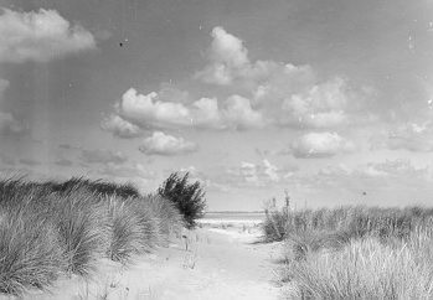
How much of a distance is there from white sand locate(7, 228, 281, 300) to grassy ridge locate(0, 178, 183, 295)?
23cm

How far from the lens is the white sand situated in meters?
5.66

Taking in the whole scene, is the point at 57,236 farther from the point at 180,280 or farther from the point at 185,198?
the point at 185,198

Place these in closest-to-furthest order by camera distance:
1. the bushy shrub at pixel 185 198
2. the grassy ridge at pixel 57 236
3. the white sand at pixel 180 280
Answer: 1. the grassy ridge at pixel 57 236
2. the white sand at pixel 180 280
3. the bushy shrub at pixel 185 198

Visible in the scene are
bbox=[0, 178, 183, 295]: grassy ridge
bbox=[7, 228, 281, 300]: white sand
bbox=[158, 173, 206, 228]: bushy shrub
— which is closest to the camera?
bbox=[0, 178, 183, 295]: grassy ridge

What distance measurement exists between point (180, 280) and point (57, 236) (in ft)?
6.87

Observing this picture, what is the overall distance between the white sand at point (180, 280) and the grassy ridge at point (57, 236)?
23cm

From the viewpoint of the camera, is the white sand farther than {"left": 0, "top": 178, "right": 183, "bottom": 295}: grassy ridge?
Yes

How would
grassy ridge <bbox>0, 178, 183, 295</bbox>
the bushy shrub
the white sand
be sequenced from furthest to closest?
1. the bushy shrub
2. the white sand
3. grassy ridge <bbox>0, 178, 183, 295</bbox>

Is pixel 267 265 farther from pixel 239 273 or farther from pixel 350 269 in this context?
pixel 350 269

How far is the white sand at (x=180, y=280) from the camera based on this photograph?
18.6 feet

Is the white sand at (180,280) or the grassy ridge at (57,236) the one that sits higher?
the grassy ridge at (57,236)

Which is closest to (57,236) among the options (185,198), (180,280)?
(180,280)

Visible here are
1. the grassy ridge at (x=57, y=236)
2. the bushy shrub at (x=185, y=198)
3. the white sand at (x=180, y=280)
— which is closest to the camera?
the grassy ridge at (x=57, y=236)

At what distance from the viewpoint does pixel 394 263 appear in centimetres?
→ 452
